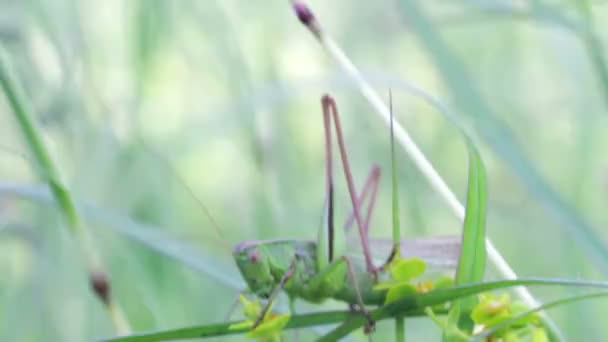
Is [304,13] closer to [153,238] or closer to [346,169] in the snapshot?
[346,169]

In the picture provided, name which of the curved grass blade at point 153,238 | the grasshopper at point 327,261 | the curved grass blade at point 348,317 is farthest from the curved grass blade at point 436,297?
the curved grass blade at point 153,238

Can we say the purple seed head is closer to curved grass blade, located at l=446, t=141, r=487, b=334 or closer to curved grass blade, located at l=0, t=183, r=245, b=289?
curved grass blade, located at l=446, t=141, r=487, b=334

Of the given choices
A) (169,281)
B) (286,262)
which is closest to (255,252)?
(286,262)

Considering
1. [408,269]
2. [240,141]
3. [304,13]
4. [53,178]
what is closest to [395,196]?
[408,269]

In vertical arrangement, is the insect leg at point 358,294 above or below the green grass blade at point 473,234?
below

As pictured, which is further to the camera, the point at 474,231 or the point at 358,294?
the point at 358,294

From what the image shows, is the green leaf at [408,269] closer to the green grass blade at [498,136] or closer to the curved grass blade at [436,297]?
the curved grass blade at [436,297]

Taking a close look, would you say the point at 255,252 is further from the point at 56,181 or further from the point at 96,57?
the point at 96,57
